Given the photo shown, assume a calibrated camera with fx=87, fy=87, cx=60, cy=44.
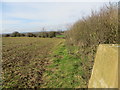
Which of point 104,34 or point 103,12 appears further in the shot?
point 103,12

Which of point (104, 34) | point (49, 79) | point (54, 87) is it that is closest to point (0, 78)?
point (49, 79)

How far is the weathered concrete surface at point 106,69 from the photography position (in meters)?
1.07

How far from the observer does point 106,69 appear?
3.82 feet

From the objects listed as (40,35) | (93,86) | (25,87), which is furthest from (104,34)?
(40,35)

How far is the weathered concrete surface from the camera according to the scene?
42.0 inches

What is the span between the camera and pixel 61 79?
379cm

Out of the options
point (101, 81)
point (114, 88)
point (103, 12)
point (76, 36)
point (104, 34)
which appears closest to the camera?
point (114, 88)

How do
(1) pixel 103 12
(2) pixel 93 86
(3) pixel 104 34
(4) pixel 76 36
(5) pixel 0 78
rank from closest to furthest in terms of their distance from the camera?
(2) pixel 93 86, (3) pixel 104 34, (1) pixel 103 12, (5) pixel 0 78, (4) pixel 76 36

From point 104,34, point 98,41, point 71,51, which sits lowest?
point 71,51

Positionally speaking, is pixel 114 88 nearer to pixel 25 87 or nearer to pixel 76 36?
pixel 25 87

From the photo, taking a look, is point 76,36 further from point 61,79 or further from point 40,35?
point 40,35

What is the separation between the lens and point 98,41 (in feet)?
10.7

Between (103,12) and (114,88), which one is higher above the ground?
(103,12)

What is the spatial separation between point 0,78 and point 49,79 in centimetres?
229
